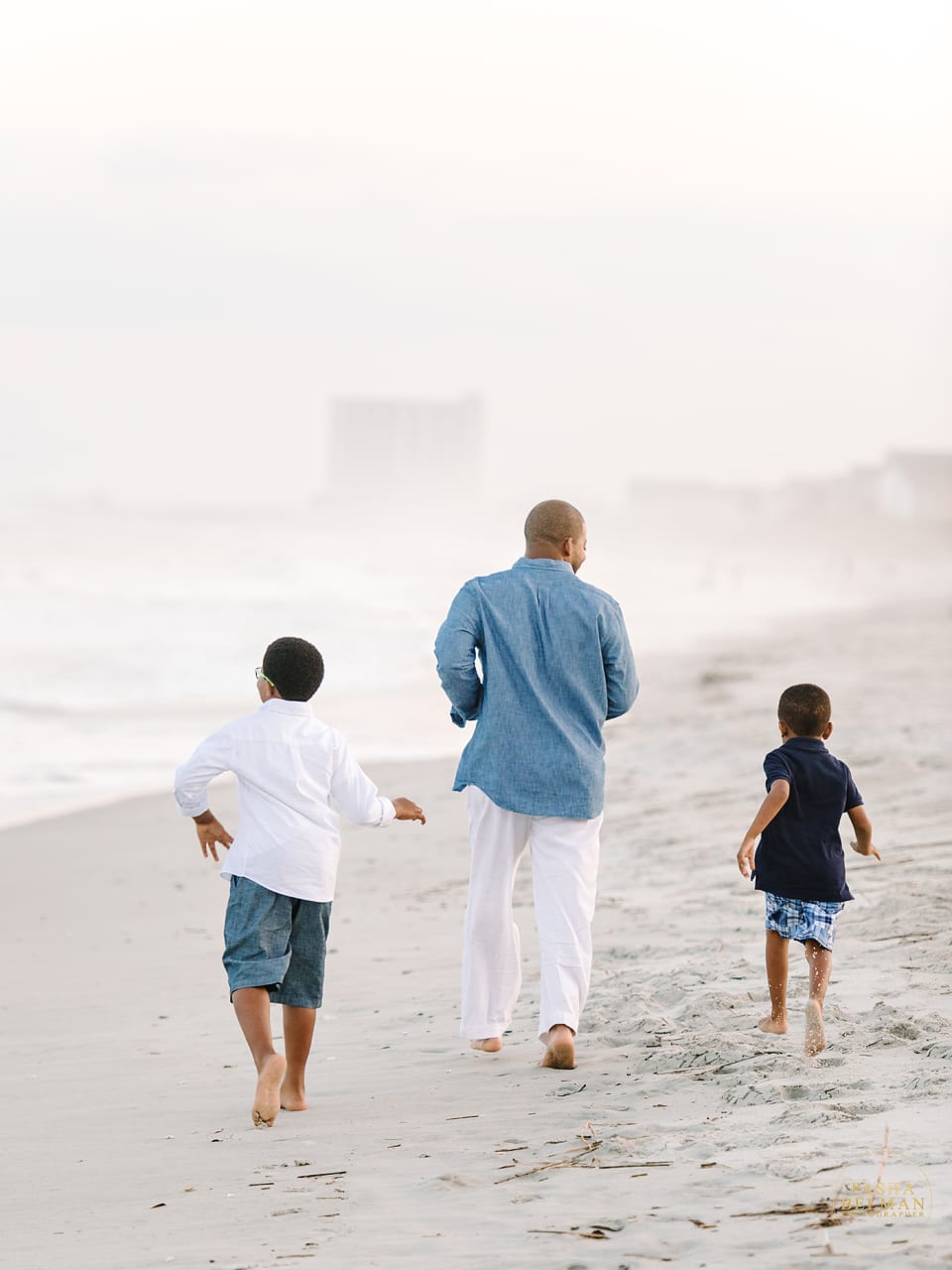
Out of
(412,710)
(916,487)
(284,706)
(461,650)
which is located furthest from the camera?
(916,487)

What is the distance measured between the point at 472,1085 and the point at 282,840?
2.90 feet

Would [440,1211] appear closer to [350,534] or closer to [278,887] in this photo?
[278,887]

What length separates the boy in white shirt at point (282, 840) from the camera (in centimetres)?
389

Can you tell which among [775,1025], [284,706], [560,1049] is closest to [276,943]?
[284,706]

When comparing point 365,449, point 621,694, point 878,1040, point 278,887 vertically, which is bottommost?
point 878,1040

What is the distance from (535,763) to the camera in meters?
4.22

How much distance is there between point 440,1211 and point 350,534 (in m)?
79.3

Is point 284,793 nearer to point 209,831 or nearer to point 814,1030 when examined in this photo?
point 209,831

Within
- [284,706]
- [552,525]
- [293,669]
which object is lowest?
[284,706]

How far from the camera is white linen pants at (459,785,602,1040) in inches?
168

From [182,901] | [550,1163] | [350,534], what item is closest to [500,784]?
[550,1163]

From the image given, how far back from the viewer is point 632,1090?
385cm

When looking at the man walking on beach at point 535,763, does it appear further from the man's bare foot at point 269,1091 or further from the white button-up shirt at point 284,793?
the man's bare foot at point 269,1091

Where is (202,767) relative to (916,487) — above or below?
below
